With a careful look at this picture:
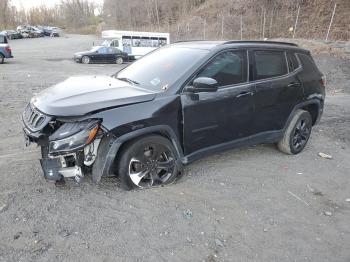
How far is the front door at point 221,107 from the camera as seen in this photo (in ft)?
13.7

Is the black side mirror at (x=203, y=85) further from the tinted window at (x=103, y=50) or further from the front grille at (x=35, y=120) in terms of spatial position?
the tinted window at (x=103, y=50)

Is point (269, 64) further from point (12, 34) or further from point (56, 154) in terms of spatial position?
point (12, 34)

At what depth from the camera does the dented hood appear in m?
3.53

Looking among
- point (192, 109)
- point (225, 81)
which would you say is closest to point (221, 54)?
point (225, 81)

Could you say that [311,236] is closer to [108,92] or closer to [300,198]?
[300,198]

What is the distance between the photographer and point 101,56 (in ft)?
80.1

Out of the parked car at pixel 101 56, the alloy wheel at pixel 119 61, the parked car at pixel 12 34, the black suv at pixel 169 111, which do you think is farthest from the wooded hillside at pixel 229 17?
the black suv at pixel 169 111

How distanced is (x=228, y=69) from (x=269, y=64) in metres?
0.89

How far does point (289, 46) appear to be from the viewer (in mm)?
5465

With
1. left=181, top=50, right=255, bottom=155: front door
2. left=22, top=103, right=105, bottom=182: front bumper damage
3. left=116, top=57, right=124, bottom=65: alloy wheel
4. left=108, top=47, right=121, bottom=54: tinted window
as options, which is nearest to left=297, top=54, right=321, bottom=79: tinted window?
left=181, top=50, right=255, bottom=155: front door

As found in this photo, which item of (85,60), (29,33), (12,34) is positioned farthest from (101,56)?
(29,33)

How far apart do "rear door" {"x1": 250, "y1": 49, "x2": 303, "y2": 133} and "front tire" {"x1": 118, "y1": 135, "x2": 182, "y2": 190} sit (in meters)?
1.52

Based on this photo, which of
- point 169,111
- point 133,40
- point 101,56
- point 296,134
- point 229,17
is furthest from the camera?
point 229,17

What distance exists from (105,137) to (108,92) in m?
0.59
